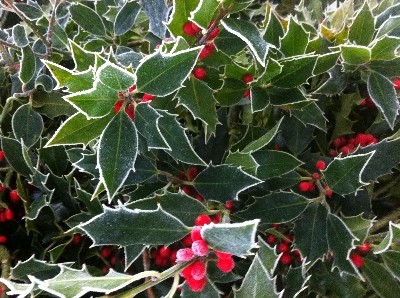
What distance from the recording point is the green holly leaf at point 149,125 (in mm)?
623

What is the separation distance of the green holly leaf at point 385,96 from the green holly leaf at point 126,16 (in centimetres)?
42

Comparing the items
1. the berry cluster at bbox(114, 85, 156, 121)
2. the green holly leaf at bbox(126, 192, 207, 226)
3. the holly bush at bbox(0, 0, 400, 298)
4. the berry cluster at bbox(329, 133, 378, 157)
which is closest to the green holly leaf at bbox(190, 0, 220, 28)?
the holly bush at bbox(0, 0, 400, 298)

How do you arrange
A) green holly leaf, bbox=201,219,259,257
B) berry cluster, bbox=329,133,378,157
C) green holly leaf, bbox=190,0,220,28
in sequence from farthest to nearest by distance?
berry cluster, bbox=329,133,378,157 < green holly leaf, bbox=190,0,220,28 < green holly leaf, bbox=201,219,259,257

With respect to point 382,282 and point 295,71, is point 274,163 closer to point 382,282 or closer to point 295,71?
point 295,71

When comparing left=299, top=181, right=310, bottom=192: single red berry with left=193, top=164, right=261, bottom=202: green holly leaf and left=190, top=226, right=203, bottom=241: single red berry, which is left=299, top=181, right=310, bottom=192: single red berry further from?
left=190, top=226, right=203, bottom=241: single red berry

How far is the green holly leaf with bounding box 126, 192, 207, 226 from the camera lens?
69 cm

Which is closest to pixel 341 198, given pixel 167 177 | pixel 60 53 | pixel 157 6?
pixel 167 177

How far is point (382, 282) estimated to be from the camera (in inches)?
30.6

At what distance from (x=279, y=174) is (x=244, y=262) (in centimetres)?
18

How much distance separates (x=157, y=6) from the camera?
0.78m

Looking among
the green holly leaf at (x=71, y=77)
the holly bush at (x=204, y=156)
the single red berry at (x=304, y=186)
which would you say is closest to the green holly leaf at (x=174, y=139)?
the holly bush at (x=204, y=156)

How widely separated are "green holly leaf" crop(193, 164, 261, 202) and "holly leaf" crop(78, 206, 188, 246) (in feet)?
0.33

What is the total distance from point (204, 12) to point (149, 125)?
6.3 inches

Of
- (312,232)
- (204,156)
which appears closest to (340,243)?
(312,232)
